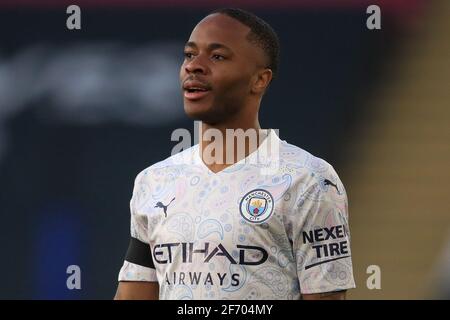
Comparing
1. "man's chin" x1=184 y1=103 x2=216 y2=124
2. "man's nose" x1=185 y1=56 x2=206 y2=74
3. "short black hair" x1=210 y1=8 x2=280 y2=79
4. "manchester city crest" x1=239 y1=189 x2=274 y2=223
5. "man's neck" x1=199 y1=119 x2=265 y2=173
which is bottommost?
"manchester city crest" x1=239 y1=189 x2=274 y2=223

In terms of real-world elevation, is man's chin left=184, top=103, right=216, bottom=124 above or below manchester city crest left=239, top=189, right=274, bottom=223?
above

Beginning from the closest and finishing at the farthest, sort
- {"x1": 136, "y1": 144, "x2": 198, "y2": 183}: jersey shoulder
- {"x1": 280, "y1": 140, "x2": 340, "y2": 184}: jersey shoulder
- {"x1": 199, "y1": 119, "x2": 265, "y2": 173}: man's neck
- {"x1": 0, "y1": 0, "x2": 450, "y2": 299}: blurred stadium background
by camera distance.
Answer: {"x1": 280, "y1": 140, "x2": 340, "y2": 184}: jersey shoulder, {"x1": 199, "y1": 119, "x2": 265, "y2": 173}: man's neck, {"x1": 136, "y1": 144, "x2": 198, "y2": 183}: jersey shoulder, {"x1": 0, "y1": 0, "x2": 450, "y2": 299}: blurred stadium background

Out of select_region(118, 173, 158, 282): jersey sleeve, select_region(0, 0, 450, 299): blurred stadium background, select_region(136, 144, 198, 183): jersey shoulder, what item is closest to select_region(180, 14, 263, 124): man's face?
select_region(136, 144, 198, 183): jersey shoulder

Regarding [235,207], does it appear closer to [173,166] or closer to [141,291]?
[173,166]

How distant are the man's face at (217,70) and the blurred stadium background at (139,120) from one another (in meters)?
2.68

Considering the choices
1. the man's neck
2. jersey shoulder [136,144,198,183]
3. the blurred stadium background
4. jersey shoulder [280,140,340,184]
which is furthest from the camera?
the blurred stadium background

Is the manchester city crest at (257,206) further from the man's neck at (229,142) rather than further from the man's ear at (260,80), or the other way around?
the man's ear at (260,80)

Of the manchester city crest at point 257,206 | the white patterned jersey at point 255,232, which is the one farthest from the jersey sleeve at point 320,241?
the manchester city crest at point 257,206

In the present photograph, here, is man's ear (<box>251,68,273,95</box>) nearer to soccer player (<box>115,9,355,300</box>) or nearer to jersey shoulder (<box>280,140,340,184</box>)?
soccer player (<box>115,9,355,300</box>)

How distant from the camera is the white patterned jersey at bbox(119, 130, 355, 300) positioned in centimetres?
369

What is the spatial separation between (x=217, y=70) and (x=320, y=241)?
0.78 meters

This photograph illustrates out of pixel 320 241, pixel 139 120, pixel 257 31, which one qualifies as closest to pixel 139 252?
pixel 320 241

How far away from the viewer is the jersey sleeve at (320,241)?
370 centimetres
